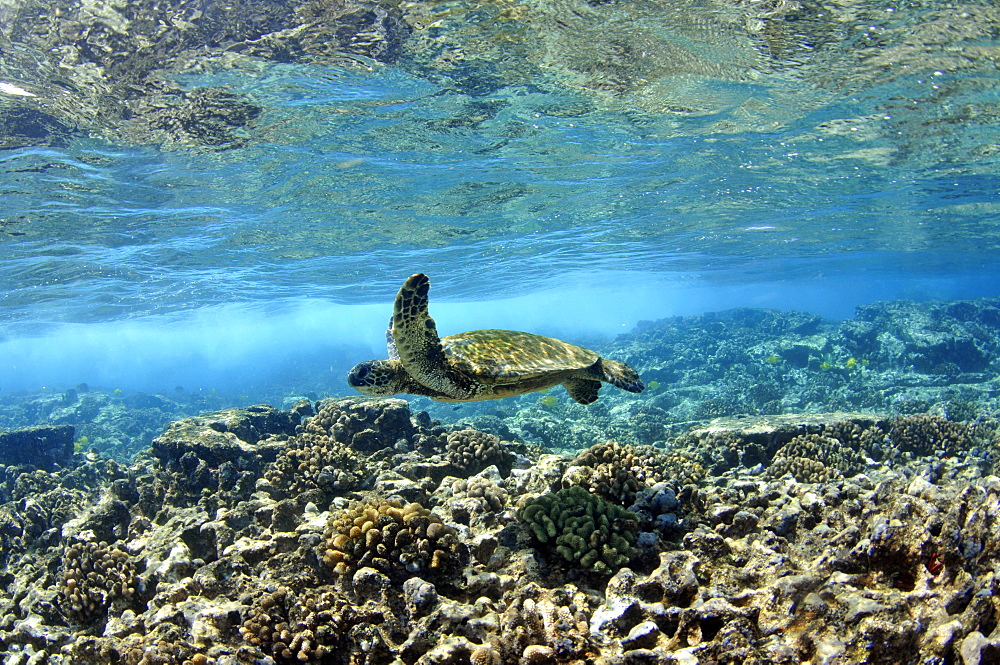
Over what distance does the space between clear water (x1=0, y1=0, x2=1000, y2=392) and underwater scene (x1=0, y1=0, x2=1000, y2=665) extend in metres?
0.09

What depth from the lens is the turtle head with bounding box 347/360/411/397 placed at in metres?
5.22

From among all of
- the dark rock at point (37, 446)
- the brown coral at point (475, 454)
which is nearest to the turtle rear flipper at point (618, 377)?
the brown coral at point (475, 454)

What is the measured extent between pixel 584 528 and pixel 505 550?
76cm

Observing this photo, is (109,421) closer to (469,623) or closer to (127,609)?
(127,609)

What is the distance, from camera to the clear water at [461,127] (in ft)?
26.3

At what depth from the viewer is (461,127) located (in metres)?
11.7

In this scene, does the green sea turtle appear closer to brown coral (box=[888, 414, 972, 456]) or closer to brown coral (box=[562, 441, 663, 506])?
brown coral (box=[562, 441, 663, 506])

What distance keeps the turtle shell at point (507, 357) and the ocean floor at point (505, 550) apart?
1.28 meters

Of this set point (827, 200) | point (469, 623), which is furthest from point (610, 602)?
point (827, 200)

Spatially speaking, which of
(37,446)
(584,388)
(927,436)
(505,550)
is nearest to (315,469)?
(505,550)

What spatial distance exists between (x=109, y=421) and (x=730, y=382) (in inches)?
1292

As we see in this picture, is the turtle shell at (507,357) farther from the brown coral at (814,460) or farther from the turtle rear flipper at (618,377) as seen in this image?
the brown coral at (814,460)

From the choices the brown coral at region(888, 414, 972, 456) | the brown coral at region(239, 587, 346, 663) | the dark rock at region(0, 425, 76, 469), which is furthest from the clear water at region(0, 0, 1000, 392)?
the brown coral at region(239, 587, 346, 663)

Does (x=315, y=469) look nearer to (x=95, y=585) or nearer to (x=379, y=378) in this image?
(x=379, y=378)
